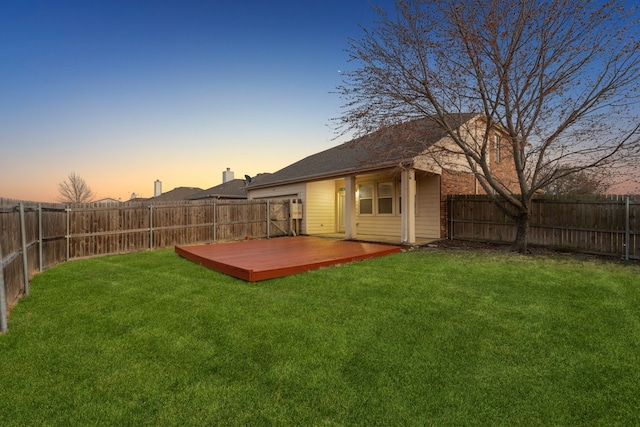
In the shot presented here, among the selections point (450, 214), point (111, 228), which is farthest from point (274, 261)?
point (450, 214)

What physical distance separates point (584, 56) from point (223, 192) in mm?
22917

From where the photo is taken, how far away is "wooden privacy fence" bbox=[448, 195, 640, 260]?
743 cm

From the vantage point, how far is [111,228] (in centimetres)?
952

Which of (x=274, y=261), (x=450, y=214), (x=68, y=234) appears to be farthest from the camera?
(x=450, y=214)

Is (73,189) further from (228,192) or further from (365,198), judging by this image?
(365,198)

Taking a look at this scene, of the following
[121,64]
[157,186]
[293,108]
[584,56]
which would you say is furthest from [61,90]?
[157,186]

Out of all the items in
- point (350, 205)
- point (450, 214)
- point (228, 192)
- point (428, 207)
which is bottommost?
point (450, 214)

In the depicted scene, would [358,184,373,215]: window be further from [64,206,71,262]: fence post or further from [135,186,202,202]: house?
[135,186,202,202]: house

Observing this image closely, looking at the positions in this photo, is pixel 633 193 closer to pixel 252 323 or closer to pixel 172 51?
pixel 252 323

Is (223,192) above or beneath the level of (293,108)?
Answer: beneath

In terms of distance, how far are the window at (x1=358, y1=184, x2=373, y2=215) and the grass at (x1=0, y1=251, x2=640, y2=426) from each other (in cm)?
768

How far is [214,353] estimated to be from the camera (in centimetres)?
281

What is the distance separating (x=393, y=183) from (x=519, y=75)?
5311mm

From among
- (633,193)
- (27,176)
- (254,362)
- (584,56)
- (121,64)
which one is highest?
(121,64)
